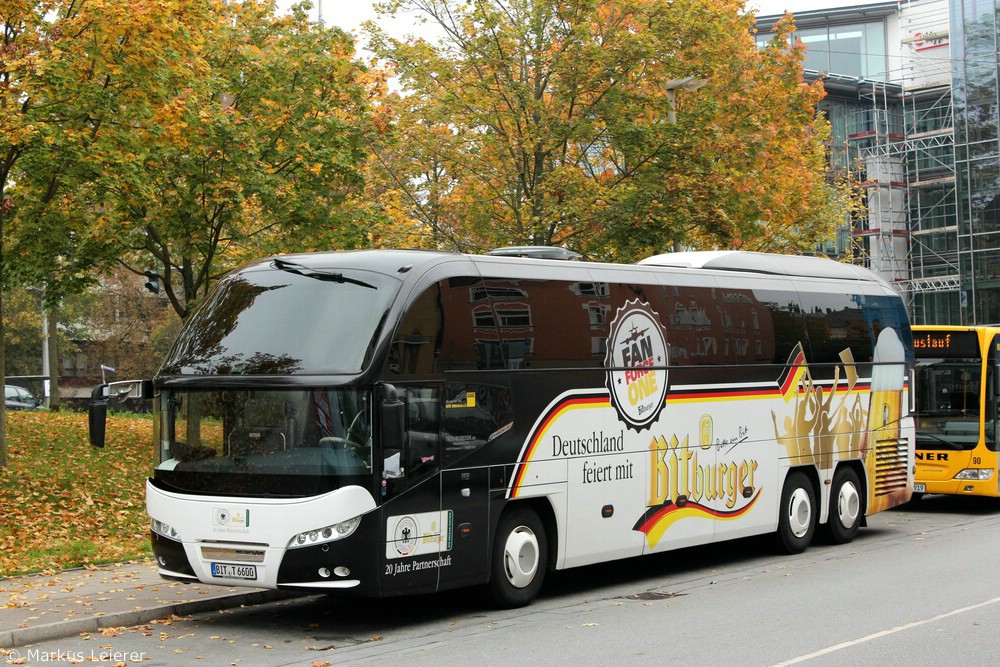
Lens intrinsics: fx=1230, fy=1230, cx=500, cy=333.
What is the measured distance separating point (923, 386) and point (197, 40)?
13101 mm

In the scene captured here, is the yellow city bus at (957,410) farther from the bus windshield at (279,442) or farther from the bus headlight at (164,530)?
the bus headlight at (164,530)

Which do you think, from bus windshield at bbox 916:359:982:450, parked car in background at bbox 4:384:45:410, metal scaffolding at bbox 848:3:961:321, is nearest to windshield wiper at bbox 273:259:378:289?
bus windshield at bbox 916:359:982:450

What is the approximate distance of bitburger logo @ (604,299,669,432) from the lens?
509 inches

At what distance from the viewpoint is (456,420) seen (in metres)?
11.1

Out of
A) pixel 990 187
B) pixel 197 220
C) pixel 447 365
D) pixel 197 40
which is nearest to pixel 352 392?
pixel 447 365

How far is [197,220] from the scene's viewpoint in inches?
884

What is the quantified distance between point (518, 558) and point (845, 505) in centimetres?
674

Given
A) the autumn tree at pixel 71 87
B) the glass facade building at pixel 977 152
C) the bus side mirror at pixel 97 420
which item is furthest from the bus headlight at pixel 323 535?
the glass facade building at pixel 977 152

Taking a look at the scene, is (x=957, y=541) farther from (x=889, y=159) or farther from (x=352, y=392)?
(x=889, y=159)

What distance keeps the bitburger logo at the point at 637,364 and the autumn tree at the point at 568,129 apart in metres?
8.76

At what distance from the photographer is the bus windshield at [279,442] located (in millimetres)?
10312

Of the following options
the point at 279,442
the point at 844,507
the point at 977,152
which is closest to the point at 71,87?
the point at 279,442

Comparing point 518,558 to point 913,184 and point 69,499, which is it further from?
point 913,184

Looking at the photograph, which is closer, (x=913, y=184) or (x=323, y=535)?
(x=323, y=535)
